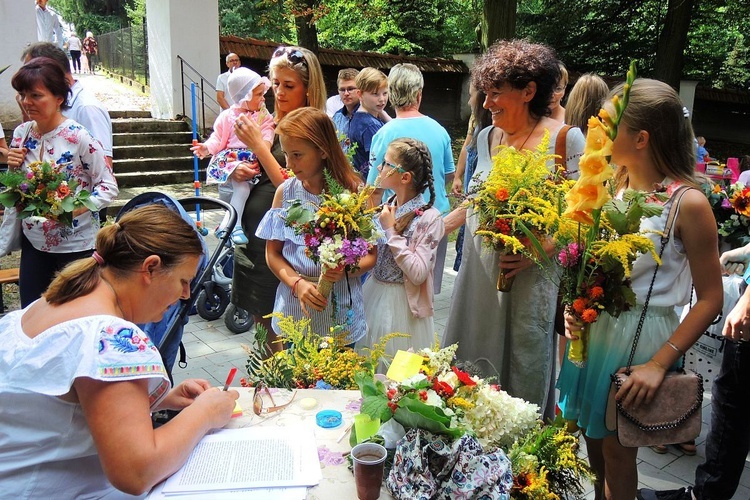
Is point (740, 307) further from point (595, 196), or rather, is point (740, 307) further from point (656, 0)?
point (656, 0)

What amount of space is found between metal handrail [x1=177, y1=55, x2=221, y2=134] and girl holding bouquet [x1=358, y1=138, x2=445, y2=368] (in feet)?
31.1

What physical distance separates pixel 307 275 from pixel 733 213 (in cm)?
259

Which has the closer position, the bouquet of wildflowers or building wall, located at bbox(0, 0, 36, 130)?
the bouquet of wildflowers

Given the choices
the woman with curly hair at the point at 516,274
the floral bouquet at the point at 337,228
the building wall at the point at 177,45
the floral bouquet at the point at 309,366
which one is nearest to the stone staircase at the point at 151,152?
the building wall at the point at 177,45

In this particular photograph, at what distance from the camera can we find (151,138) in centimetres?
1166

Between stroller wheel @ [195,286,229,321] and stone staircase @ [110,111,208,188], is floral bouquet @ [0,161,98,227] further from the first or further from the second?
stone staircase @ [110,111,208,188]

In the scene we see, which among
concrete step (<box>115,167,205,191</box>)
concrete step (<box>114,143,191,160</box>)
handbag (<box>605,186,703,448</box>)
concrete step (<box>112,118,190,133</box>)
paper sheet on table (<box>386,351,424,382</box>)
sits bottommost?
concrete step (<box>115,167,205,191</box>)

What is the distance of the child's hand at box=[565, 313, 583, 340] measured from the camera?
217 centimetres

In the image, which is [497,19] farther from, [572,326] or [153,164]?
[572,326]

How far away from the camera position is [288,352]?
93.4 inches

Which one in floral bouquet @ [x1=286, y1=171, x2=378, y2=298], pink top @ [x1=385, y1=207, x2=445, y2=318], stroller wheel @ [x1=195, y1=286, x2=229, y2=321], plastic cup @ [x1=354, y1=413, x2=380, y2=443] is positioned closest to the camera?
plastic cup @ [x1=354, y1=413, x2=380, y2=443]

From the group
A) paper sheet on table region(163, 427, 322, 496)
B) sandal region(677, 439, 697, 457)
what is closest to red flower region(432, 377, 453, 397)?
paper sheet on table region(163, 427, 322, 496)

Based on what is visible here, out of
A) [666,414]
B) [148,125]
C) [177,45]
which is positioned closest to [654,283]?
[666,414]

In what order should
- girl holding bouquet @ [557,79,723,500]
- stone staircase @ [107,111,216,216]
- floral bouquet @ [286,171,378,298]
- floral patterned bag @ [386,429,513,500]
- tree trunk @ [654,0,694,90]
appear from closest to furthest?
floral patterned bag @ [386,429,513,500], girl holding bouquet @ [557,79,723,500], floral bouquet @ [286,171,378,298], stone staircase @ [107,111,216,216], tree trunk @ [654,0,694,90]
